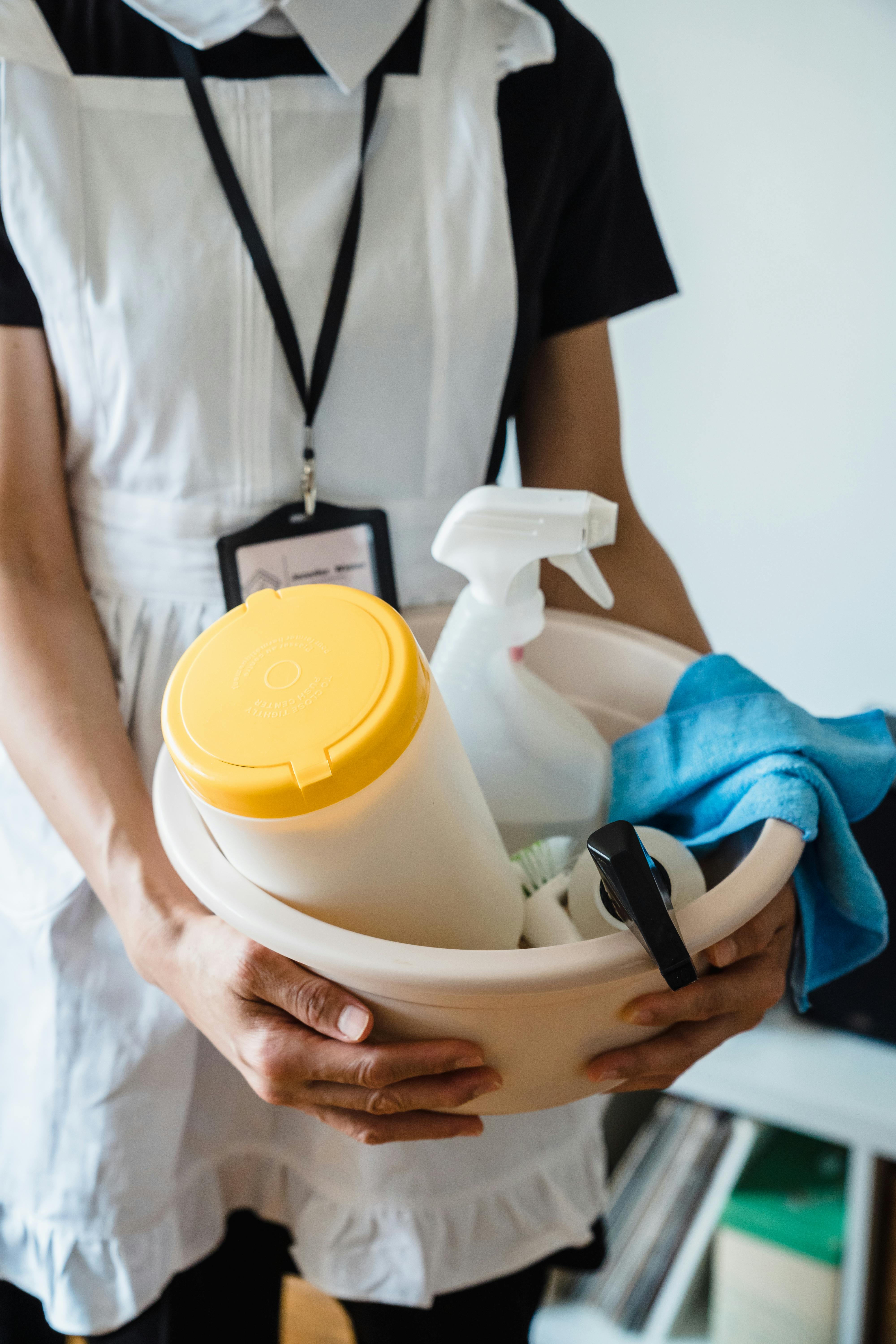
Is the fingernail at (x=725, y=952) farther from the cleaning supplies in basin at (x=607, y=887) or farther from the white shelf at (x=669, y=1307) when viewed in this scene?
the white shelf at (x=669, y=1307)

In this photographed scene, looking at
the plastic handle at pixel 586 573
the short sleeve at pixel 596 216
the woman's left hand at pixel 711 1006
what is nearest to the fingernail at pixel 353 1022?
the woman's left hand at pixel 711 1006

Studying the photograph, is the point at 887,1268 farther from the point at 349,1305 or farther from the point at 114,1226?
the point at 114,1226

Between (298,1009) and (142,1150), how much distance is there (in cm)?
26

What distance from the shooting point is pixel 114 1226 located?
53cm

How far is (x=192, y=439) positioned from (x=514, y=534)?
0.22 m

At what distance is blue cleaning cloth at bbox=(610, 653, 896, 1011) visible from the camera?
1.29 feet

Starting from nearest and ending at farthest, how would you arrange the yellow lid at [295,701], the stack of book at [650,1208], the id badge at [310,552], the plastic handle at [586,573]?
the yellow lid at [295,701]
the plastic handle at [586,573]
the id badge at [310,552]
the stack of book at [650,1208]

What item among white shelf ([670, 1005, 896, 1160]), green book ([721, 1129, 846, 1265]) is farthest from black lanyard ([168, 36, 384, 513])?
green book ([721, 1129, 846, 1265])

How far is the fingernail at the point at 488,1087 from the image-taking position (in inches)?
14.5

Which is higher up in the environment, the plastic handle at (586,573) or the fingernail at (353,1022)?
the plastic handle at (586,573)

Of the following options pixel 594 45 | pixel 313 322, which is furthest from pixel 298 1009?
pixel 594 45

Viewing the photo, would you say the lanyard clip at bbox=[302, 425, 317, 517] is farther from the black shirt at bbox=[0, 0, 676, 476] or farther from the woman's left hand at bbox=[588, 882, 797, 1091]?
the woman's left hand at bbox=[588, 882, 797, 1091]

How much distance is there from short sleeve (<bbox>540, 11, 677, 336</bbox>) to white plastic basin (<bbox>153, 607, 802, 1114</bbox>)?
15.0 inches

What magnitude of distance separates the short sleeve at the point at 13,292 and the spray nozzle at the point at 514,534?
0.87 ft
